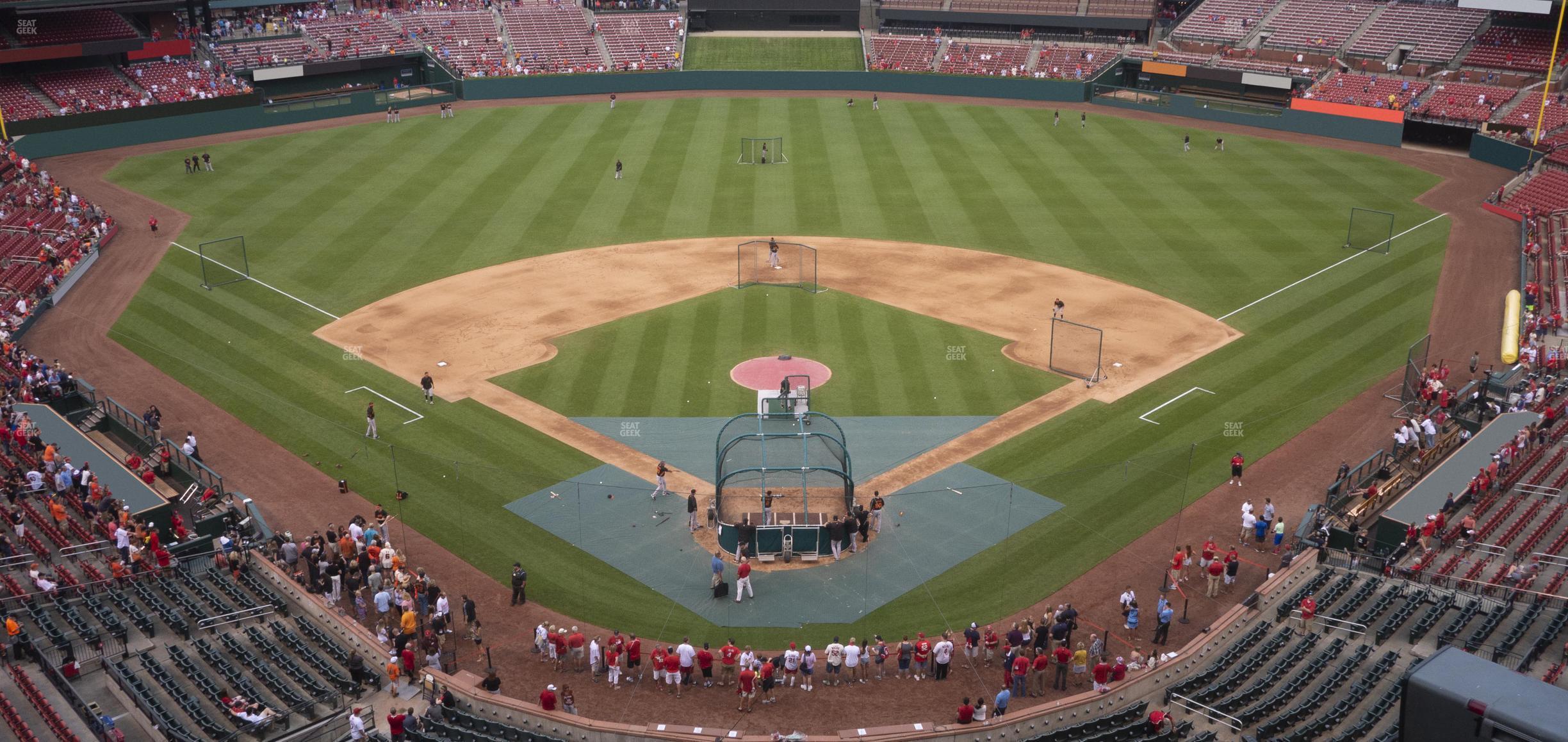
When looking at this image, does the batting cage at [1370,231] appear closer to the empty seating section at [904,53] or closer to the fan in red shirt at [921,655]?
the fan in red shirt at [921,655]

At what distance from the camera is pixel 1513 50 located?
229ft

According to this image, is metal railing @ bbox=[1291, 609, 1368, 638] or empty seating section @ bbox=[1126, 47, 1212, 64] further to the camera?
empty seating section @ bbox=[1126, 47, 1212, 64]

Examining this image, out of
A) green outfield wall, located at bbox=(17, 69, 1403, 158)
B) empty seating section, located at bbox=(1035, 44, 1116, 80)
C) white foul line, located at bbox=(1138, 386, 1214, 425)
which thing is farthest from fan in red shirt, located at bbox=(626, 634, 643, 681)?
empty seating section, located at bbox=(1035, 44, 1116, 80)

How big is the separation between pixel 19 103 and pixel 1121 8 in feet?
238

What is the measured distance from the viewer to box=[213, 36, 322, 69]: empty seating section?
77188mm

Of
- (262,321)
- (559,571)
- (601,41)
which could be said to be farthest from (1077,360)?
(601,41)

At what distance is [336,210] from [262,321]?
14132 mm

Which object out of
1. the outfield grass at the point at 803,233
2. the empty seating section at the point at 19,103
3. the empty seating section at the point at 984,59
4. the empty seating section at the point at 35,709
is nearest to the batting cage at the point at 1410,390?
the outfield grass at the point at 803,233

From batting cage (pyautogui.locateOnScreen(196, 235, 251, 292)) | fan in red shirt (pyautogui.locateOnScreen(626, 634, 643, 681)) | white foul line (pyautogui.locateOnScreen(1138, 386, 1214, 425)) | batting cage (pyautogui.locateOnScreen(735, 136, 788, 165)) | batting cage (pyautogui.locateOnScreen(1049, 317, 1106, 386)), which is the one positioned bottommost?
fan in red shirt (pyautogui.locateOnScreen(626, 634, 643, 681))

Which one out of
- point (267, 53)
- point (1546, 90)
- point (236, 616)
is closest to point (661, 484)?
point (236, 616)

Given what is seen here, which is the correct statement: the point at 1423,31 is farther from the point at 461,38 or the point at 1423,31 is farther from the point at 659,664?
the point at 659,664

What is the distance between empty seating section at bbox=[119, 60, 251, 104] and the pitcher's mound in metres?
48.7

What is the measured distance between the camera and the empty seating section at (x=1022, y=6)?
90062 millimetres

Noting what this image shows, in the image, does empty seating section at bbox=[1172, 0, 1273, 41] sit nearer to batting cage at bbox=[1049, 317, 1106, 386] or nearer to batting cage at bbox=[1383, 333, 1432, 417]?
batting cage at bbox=[1049, 317, 1106, 386]
